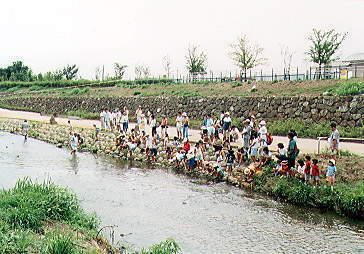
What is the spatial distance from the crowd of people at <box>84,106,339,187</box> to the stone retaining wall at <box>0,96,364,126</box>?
5147mm

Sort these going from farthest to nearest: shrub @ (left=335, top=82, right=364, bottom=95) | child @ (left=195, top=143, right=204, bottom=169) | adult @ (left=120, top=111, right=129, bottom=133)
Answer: adult @ (left=120, top=111, right=129, bottom=133) → shrub @ (left=335, top=82, right=364, bottom=95) → child @ (left=195, top=143, right=204, bottom=169)

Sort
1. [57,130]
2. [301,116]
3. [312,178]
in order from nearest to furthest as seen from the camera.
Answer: [312,178] < [301,116] < [57,130]

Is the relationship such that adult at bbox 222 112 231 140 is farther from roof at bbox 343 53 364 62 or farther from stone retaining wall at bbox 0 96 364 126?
roof at bbox 343 53 364 62

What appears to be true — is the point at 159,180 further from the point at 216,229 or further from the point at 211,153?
the point at 216,229

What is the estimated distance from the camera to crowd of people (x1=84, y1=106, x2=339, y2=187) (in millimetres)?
15211

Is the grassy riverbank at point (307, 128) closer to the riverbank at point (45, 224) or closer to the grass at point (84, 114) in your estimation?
the grass at point (84, 114)

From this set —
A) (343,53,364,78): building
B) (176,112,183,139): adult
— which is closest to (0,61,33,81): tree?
(343,53,364,78): building

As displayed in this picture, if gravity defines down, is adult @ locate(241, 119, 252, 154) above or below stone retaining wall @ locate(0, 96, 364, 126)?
below

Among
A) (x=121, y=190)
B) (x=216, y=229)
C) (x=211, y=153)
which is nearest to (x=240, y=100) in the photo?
(x=211, y=153)

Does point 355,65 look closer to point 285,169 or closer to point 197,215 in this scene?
point 285,169

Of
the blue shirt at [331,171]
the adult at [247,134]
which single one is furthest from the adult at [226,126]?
the blue shirt at [331,171]

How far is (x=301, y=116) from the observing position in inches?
1004

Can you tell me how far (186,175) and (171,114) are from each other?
1494cm

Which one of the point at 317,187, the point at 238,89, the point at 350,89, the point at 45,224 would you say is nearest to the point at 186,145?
the point at 317,187
